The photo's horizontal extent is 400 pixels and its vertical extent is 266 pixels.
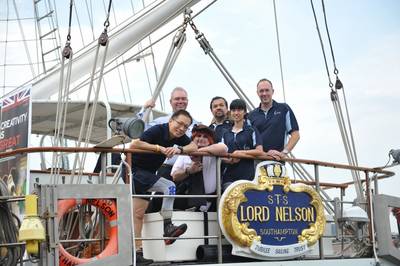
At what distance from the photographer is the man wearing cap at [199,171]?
7.06 m

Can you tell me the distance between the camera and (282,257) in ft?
23.3

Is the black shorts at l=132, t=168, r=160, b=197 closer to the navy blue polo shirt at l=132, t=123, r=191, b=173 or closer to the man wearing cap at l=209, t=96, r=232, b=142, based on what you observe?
the navy blue polo shirt at l=132, t=123, r=191, b=173

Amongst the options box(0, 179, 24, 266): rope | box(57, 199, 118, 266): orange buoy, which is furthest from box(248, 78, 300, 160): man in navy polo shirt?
box(0, 179, 24, 266): rope

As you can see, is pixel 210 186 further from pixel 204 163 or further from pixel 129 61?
pixel 129 61

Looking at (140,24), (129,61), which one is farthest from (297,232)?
(129,61)

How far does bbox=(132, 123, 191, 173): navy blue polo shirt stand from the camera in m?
6.74

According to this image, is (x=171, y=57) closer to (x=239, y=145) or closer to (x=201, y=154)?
(x=239, y=145)

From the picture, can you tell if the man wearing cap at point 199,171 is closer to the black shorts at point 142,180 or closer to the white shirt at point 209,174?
the white shirt at point 209,174

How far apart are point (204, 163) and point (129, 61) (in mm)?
7578

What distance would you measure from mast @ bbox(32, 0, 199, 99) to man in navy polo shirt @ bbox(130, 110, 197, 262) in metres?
3.75

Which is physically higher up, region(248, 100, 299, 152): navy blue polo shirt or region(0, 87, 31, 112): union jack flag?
region(0, 87, 31, 112): union jack flag

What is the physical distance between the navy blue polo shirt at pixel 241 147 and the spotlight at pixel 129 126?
161 centimetres

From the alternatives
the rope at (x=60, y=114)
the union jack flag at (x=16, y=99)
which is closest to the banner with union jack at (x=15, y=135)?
the union jack flag at (x=16, y=99)

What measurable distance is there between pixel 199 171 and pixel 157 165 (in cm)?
54
